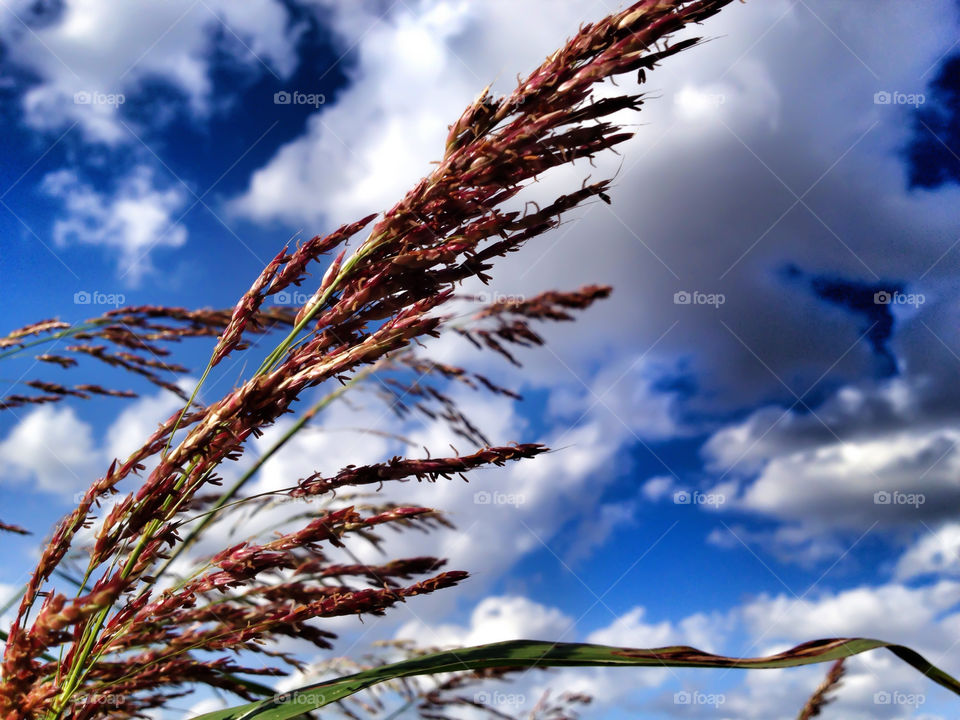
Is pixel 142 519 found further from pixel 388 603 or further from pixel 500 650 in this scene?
pixel 500 650

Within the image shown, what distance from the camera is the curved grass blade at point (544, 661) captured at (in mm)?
785

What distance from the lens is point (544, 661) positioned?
31.3 inches

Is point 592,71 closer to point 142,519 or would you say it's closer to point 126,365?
point 142,519

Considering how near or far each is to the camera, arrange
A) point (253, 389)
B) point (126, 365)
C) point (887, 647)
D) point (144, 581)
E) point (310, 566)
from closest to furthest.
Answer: point (253, 389), point (144, 581), point (887, 647), point (310, 566), point (126, 365)

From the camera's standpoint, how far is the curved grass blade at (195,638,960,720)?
0.78m

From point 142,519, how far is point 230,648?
223 millimetres

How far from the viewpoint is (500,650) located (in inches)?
33.7

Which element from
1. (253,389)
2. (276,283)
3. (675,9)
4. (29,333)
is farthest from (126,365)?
(675,9)

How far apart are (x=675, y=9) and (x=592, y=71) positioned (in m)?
0.10

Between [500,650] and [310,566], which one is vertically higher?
[310,566]

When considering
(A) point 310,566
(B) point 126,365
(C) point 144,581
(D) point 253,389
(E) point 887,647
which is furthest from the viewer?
(B) point 126,365

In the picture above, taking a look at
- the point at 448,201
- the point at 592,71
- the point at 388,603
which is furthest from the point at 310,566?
the point at 592,71

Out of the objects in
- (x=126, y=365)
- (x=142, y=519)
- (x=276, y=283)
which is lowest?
(x=142, y=519)

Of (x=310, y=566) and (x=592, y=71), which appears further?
(x=310, y=566)
